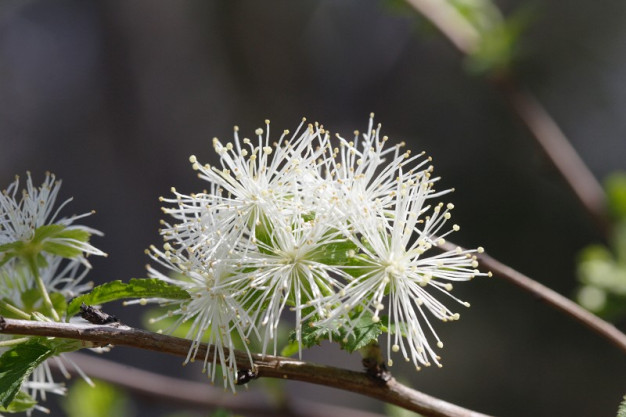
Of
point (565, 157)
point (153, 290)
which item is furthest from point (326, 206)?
point (565, 157)

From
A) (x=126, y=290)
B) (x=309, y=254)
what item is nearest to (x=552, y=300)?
(x=309, y=254)

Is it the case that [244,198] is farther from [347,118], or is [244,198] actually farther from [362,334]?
[347,118]

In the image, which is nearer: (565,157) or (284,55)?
(565,157)

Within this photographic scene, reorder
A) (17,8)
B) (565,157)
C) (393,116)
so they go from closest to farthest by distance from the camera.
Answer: (565,157)
(393,116)
(17,8)

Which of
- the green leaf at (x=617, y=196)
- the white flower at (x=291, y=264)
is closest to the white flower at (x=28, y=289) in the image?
the white flower at (x=291, y=264)

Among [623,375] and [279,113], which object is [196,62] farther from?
[623,375]

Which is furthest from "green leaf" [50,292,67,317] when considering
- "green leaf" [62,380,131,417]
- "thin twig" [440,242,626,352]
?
"green leaf" [62,380,131,417]

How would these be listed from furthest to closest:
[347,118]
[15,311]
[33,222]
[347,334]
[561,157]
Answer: [347,118] < [561,157] < [33,222] < [15,311] < [347,334]

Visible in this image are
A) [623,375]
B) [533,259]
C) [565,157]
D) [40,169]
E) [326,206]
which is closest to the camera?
[326,206]
